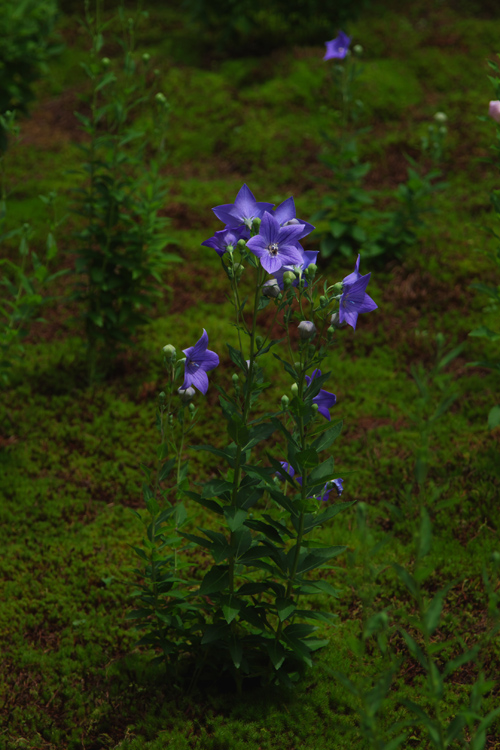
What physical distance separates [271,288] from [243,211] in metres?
0.32

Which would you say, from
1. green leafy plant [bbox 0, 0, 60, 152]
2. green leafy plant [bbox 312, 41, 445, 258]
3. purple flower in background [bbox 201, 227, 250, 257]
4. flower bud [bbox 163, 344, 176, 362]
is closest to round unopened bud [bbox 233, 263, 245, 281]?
purple flower in background [bbox 201, 227, 250, 257]

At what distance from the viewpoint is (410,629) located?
11.1ft

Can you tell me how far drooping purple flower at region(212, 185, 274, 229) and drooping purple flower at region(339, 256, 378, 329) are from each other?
1.33 ft

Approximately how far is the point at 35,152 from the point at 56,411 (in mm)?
4347

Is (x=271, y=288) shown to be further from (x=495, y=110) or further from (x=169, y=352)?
(x=495, y=110)

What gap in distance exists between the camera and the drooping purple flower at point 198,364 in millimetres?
2654

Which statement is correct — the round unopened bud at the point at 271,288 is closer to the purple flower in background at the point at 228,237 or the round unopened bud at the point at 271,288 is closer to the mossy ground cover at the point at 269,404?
the purple flower in background at the point at 228,237

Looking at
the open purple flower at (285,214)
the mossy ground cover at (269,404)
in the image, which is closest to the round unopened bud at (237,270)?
the open purple flower at (285,214)

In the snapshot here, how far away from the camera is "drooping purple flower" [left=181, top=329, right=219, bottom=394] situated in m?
2.65

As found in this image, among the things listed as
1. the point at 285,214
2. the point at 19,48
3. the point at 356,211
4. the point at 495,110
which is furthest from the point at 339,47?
the point at 285,214

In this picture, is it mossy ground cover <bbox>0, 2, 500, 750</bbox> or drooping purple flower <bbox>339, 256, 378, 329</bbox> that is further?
mossy ground cover <bbox>0, 2, 500, 750</bbox>

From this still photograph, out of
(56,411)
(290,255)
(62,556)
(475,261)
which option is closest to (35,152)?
(56,411)

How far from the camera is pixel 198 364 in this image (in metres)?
2.70

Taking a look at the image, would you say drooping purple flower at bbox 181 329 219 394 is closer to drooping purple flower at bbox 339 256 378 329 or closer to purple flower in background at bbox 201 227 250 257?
purple flower in background at bbox 201 227 250 257
